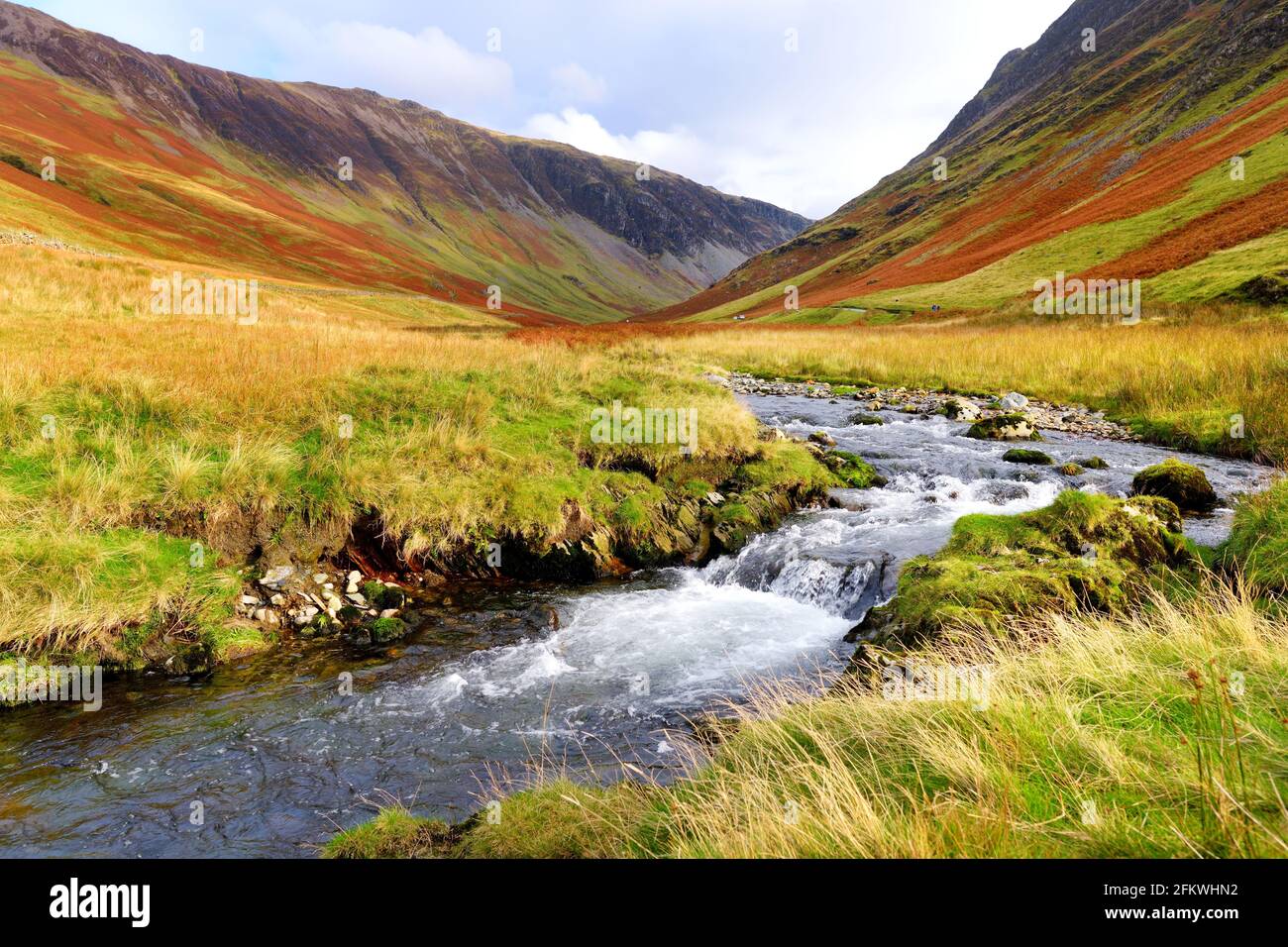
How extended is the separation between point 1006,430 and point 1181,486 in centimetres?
708

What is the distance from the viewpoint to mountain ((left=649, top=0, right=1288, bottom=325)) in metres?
39.4

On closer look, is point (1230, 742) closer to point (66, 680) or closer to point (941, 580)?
point (941, 580)

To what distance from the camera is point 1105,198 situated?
6072cm

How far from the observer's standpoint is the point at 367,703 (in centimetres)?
754

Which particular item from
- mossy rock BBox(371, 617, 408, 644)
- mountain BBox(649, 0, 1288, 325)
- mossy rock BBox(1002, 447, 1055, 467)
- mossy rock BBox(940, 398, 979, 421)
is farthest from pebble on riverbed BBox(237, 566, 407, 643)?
mountain BBox(649, 0, 1288, 325)

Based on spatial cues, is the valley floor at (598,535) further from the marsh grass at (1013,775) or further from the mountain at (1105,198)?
the mountain at (1105,198)

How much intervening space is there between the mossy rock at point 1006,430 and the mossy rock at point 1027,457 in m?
2.58

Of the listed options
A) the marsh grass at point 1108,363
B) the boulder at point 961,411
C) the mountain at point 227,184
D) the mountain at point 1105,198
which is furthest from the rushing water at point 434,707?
the mountain at point 227,184

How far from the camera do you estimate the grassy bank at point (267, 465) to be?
8180mm

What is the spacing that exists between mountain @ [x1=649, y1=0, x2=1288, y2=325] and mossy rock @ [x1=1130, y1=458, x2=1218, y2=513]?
22.8m

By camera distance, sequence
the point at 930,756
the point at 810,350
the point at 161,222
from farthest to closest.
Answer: the point at 161,222
the point at 810,350
the point at 930,756
